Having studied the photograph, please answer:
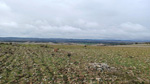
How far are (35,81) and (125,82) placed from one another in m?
8.16

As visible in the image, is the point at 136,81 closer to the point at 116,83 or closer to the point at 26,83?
the point at 116,83

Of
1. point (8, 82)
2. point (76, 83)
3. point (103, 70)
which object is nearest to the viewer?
point (8, 82)

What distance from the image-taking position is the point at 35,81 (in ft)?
30.3

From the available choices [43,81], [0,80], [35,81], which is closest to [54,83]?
[43,81]

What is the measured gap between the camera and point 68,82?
9469 mm

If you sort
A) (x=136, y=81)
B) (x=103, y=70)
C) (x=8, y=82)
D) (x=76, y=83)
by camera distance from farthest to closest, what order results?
(x=103, y=70) → (x=136, y=81) → (x=76, y=83) → (x=8, y=82)

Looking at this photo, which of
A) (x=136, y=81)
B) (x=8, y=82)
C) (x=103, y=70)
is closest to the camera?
(x=8, y=82)

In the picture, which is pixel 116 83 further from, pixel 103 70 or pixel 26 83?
pixel 26 83

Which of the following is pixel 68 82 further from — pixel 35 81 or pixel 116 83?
pixel 116 83

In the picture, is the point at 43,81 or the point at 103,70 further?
the point at 103,70

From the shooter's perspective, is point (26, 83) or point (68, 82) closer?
point (26, 83)

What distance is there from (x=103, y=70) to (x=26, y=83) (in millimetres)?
8851

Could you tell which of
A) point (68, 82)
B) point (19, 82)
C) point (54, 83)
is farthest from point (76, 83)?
point (19, 82)

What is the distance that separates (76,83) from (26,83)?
13.7 feet
